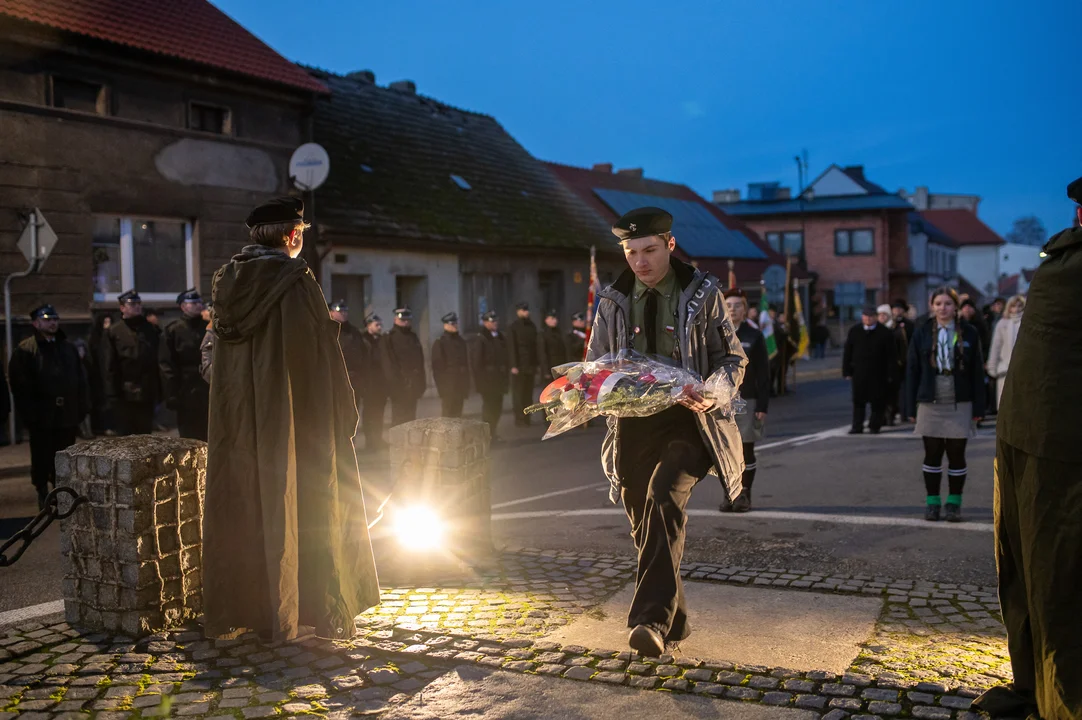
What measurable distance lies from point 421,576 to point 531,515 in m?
2.80

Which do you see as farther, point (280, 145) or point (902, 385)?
point (280, 145)

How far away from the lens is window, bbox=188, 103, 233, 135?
1936 cm

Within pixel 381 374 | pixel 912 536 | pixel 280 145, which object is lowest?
pixel 912 536

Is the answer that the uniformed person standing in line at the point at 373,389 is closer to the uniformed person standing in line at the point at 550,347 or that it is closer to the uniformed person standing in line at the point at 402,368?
the uniformed person standing in line at the point at 402,368

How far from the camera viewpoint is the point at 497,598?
19.5 ft

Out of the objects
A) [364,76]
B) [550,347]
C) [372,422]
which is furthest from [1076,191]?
[364,76]

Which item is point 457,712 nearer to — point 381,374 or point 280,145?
point 381,374

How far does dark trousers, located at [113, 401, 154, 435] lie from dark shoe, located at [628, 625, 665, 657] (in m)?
8.75

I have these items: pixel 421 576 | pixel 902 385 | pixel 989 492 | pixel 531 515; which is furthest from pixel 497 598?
pixel 902 385

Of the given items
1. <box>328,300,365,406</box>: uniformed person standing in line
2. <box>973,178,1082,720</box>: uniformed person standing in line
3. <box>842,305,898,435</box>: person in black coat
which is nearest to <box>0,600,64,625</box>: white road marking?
<box>973,178,1082,720</box>: uniformed person standing in line

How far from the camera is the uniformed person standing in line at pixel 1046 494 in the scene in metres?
3.79

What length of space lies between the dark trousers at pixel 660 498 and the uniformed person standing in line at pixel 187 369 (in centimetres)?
643

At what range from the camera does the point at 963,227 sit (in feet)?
284

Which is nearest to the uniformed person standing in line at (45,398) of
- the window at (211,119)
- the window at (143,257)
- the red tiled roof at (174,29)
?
the window at (143,257)
